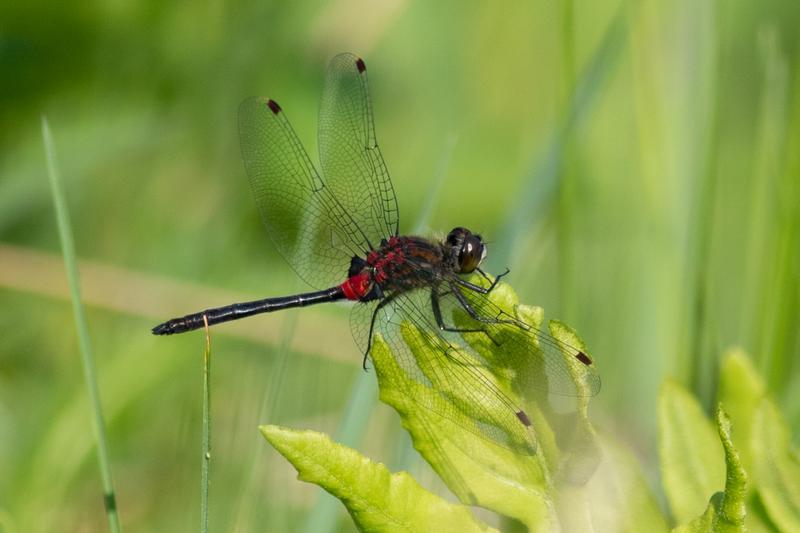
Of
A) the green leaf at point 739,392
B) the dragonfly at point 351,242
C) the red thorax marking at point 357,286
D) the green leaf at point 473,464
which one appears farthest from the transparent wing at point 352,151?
the green leaf at point 473,464

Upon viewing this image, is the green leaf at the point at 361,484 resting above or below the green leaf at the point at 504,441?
below

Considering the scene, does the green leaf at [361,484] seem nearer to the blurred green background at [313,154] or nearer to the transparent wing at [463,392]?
the transparent wing at [463,392]

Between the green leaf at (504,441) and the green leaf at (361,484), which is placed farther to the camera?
the green leaf at (504,441)

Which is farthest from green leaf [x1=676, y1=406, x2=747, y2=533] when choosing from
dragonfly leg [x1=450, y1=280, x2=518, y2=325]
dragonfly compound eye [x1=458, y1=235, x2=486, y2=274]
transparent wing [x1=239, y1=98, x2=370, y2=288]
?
transparent wing [x1=239, y1=98, x2=370, y2=288]

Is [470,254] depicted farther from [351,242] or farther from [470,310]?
[470,310]

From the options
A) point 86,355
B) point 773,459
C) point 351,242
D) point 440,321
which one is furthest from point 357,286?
point 773,459

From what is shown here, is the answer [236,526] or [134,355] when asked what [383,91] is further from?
[236,526]

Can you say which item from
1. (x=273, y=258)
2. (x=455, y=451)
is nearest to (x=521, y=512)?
(x=455, y=451)
